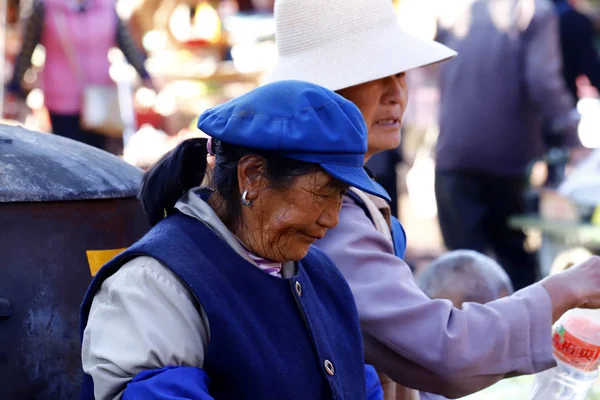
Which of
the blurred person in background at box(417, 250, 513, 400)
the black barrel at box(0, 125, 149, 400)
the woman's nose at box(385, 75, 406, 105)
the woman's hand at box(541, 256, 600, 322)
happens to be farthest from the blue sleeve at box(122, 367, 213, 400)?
the blurred person in background at box(417, 250, 513, 400)

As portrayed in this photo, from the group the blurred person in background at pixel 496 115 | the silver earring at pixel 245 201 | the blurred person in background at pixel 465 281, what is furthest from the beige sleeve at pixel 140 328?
the blurred person in background at pixel 496 115

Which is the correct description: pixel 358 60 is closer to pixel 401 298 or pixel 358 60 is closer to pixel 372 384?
pixel 401 298

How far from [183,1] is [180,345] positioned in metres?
12.3

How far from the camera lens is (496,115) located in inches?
209

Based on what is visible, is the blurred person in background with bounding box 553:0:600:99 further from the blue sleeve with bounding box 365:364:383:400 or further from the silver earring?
the silver earring

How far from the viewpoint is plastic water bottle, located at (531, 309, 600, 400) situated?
2348mm

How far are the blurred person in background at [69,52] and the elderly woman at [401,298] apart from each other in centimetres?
401

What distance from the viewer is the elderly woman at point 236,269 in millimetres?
1688

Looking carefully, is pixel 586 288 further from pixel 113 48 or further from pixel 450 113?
pixel 113 48

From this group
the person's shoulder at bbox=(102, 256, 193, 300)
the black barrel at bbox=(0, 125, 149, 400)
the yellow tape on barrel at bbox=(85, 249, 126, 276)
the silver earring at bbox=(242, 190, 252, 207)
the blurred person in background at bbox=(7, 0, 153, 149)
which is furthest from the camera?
the blurred person in background at bbox=(7, 0, 153, 149)

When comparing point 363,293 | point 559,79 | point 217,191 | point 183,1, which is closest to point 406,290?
point 363,293

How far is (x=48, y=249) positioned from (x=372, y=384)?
77 centimetres

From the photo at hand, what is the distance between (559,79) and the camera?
5062 mm

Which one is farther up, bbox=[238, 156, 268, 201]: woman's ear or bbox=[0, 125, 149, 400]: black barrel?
bbox=[238, 156, 268, 201]: woman's ear
